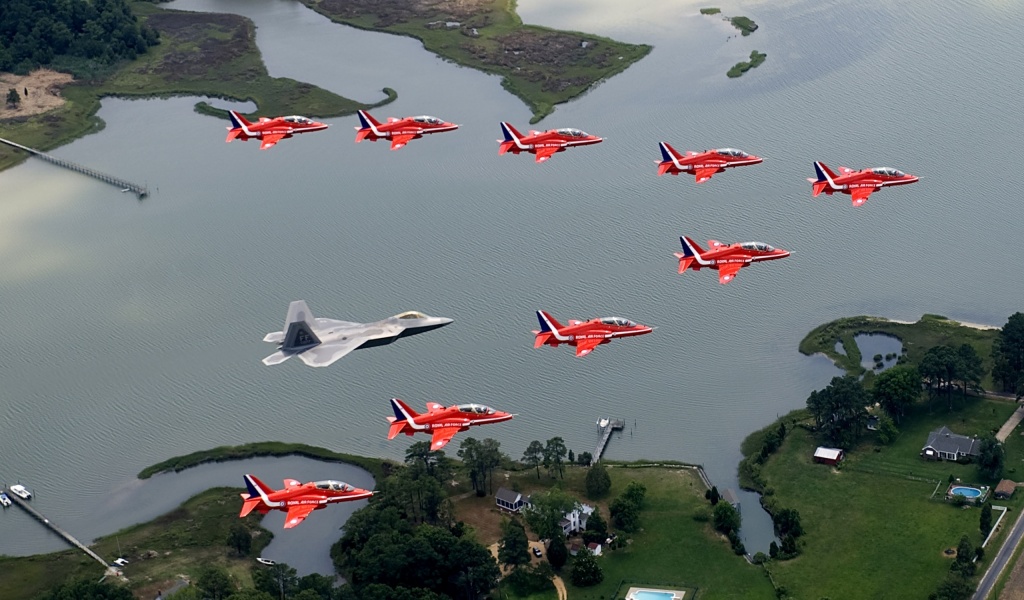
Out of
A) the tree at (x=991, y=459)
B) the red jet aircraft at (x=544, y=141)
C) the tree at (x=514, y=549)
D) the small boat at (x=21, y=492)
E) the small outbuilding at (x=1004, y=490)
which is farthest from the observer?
the small boat at (x=21, y=492)

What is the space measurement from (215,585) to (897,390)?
70.4 m

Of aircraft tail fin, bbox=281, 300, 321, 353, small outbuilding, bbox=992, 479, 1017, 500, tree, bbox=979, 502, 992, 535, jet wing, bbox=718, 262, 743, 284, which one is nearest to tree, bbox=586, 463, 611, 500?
jet wing, bbox=718, 262, 743, 284

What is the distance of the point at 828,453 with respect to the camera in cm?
16988

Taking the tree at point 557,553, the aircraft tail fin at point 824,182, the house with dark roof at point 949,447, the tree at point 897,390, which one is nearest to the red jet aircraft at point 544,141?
the aircraft tail fin at point 824,182

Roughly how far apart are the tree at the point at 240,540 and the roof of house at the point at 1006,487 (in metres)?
69.6

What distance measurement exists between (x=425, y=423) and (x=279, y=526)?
2173cm

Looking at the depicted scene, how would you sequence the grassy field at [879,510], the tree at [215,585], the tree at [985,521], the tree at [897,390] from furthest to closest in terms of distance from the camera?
the tree at [897,390] → the tree at [985,521] → the grassy field at [879,510] → the tree at [215,585]

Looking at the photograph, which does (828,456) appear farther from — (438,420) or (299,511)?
(299,511)

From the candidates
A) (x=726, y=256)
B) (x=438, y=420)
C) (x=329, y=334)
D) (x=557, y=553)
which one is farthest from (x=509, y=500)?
(x=726, y=256)

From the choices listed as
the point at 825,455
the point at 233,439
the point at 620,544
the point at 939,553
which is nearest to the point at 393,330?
the point at 233,439

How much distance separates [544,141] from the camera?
166 metres

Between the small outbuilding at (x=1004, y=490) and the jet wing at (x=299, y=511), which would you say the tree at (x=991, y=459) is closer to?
the small outbuilding at (x=1004, y=490)

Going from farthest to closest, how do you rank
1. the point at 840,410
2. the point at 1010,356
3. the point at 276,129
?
the point at 1010,356
the point at 276,129
the point at 840,410

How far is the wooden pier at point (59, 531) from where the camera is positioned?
15800 cm
